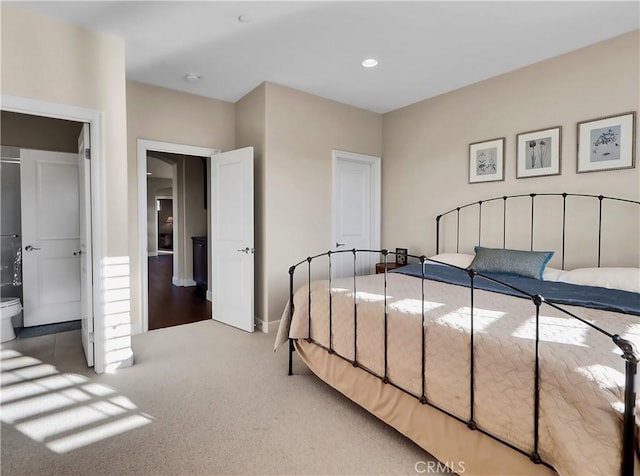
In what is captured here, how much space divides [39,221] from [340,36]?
11.8 ft

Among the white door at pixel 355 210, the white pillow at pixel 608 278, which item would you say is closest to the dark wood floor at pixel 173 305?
the white door at pixel 355 210

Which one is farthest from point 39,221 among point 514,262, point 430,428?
point 514,262

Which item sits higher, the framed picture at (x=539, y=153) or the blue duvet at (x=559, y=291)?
the framed picture at (x=539, y=153)

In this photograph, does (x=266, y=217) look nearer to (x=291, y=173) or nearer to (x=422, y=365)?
(x=291, y=173)

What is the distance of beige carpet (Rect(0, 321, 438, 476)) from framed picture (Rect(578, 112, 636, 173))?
2.70 meters

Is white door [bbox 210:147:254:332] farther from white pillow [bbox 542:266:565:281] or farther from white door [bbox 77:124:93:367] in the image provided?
white pillow [bbox 542:266:565:281]

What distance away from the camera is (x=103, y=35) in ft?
8.86

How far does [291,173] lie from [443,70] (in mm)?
1848

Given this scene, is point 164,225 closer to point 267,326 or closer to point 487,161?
point 267,326

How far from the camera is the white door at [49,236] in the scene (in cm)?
366

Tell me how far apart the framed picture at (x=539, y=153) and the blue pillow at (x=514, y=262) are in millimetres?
884

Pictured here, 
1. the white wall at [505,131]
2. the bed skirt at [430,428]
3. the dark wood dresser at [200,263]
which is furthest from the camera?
the dark wood dresser at [200,263]

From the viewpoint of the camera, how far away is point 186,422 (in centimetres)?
205

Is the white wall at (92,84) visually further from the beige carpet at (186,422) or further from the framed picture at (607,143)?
the framed picture at (607,143)
